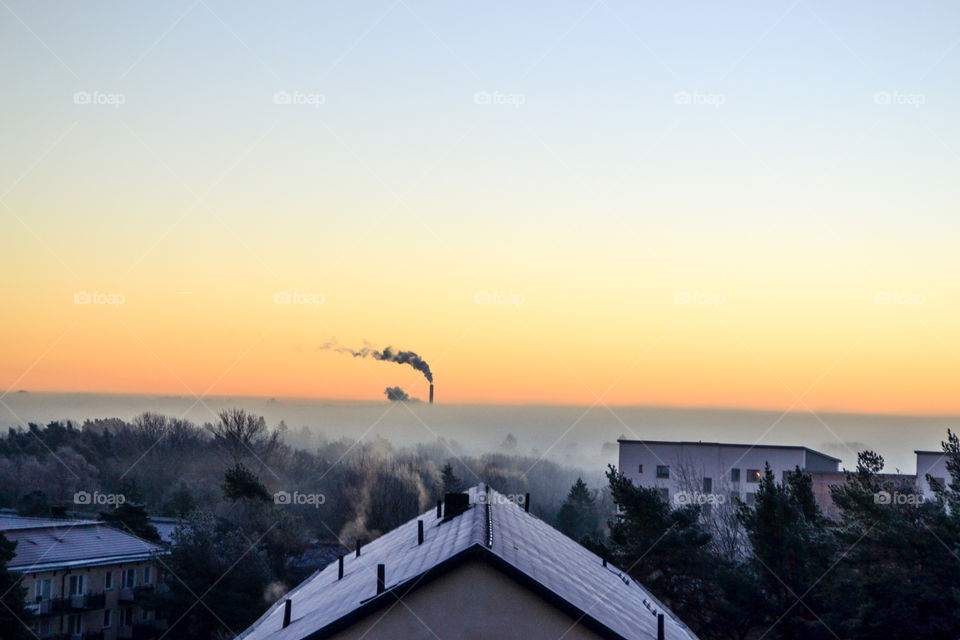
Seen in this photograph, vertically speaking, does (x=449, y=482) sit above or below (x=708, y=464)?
below

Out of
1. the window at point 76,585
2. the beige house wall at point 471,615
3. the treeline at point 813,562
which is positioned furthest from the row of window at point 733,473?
the beige house wall at point 471,615

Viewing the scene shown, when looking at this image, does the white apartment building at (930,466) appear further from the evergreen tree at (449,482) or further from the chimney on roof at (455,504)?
the chimney on roof at (455,504)

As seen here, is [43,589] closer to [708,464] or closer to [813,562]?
[813,562]

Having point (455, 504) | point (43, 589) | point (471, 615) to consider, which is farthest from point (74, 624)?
point (471, 615)

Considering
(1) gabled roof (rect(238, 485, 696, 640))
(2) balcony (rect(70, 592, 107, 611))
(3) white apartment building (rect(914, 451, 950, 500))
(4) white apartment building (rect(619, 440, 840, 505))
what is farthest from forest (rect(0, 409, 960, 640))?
(3) white apartment building (rect(914, 451, 950, 500))

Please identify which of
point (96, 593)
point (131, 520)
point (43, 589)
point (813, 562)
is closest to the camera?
point (813, 562)
